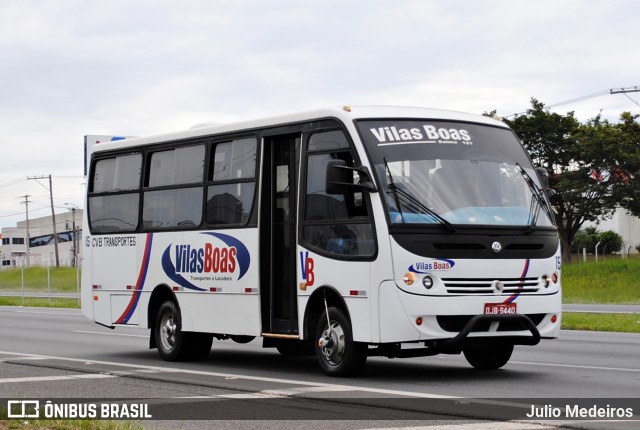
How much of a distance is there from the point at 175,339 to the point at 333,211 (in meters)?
4.05

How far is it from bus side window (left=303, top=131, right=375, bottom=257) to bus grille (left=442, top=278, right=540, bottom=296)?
93 centimetres

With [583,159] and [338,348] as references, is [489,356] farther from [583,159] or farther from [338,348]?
[583,159]

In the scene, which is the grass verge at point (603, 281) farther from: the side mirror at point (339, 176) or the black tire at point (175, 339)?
the side mirror at point (339, 176)

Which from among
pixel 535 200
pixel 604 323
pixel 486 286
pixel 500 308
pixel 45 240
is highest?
pixel 45 240

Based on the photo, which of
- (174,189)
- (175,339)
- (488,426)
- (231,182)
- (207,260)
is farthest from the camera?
(174,189)

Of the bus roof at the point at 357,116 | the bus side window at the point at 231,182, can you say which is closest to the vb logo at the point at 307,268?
the bus side window at the point at 231,182

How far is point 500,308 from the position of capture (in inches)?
512

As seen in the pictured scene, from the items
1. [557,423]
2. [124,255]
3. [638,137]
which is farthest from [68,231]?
[557,423]

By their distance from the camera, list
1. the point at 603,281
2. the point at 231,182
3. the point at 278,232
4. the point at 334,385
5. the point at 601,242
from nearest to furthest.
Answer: the point at 334,385, the point at 278,232, the point at 231,182, the point at 603,281, the point at 601,242

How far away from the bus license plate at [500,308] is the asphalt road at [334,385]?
2.45 ft

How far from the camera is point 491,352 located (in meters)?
14.6

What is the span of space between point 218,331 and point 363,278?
3.26 metres

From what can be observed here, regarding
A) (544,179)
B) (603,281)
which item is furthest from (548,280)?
(603,281)

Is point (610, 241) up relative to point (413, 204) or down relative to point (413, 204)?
up
